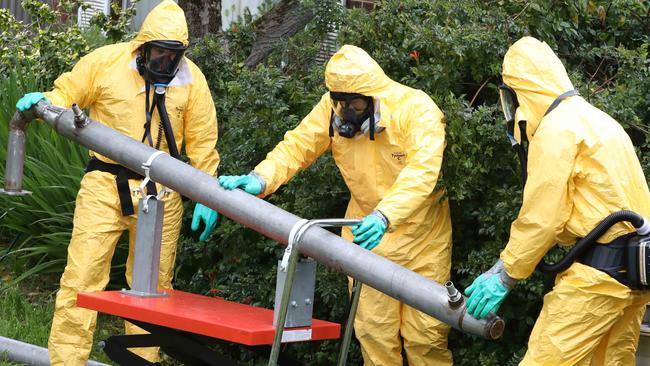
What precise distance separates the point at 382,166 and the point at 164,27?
143 cm

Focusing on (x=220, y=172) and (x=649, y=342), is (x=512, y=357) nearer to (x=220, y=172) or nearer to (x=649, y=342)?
(x=649, y=342)

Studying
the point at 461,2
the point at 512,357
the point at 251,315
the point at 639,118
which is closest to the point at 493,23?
the point at 461,2

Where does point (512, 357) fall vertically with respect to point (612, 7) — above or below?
below

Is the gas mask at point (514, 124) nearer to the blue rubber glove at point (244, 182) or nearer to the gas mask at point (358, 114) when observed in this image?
the gas mask at point (358, 114)

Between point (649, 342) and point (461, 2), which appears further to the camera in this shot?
point (461, 2)

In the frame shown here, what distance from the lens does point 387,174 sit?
5.56 metres

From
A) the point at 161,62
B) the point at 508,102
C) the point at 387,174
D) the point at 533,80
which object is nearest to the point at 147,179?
the point at 161,62

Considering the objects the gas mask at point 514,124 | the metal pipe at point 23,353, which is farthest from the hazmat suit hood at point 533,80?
the metal pipe at point 23,353

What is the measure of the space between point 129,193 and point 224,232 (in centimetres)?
88

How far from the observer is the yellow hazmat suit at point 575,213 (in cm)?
430

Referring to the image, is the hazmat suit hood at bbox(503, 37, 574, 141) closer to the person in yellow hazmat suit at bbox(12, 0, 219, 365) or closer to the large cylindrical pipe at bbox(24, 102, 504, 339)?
the large cylindrical pipe at bbox(24, 102, 504, 339)

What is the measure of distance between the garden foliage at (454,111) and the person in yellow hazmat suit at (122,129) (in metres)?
0.69

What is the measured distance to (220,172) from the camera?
6.92 metres

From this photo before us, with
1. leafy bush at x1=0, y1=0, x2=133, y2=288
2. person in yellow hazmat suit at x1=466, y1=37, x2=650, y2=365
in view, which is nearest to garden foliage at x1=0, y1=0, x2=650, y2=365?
leafy bush at x1=0, y1=0, x2=133, y2=288
